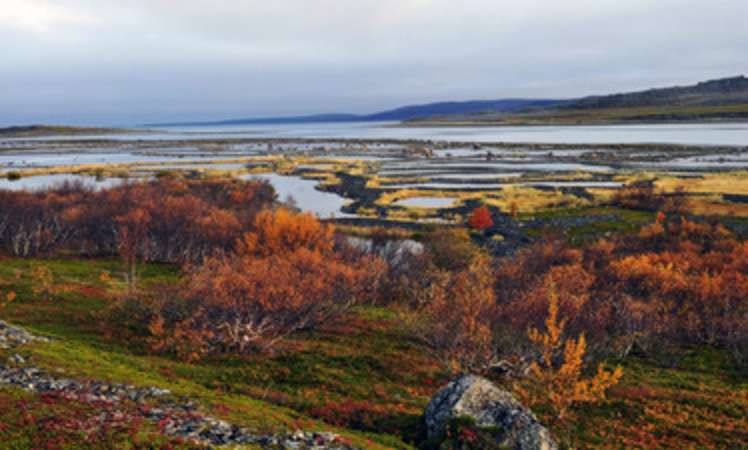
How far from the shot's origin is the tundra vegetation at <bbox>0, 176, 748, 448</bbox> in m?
22.1

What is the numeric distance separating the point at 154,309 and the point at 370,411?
17.1 m

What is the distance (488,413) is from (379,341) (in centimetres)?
1495

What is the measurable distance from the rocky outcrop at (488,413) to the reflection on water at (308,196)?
70.1m

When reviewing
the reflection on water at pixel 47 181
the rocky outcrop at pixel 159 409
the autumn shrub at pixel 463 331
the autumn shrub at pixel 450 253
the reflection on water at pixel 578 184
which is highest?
the reflection on water at pixel 47 181

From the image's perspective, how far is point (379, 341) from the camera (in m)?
34.7

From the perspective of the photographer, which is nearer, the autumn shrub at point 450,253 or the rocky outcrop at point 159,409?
the rocky outcrop at point 159,409

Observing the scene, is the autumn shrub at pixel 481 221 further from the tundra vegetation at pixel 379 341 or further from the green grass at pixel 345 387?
the green grass at pixel 345 387

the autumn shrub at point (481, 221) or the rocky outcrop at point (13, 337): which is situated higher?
the rocky outcrop at point (13, 337)

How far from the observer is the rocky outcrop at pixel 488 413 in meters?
19.5

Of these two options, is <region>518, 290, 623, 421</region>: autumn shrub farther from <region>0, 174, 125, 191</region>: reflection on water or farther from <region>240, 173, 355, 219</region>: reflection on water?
<region>0, 174, 125, 191</region>: reflection on water

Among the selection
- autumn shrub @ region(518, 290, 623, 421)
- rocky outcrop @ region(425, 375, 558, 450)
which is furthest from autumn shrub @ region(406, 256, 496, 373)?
rocky outcrop @ region(425, 375, 558, 450)

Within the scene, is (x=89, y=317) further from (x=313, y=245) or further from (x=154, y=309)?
(x=313, y=245)

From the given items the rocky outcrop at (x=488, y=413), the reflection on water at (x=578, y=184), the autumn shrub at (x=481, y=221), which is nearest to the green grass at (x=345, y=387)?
the rocky outcrop at (x=488, y=413)

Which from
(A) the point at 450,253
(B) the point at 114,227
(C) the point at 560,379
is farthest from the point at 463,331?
(B) the point at 114,227
